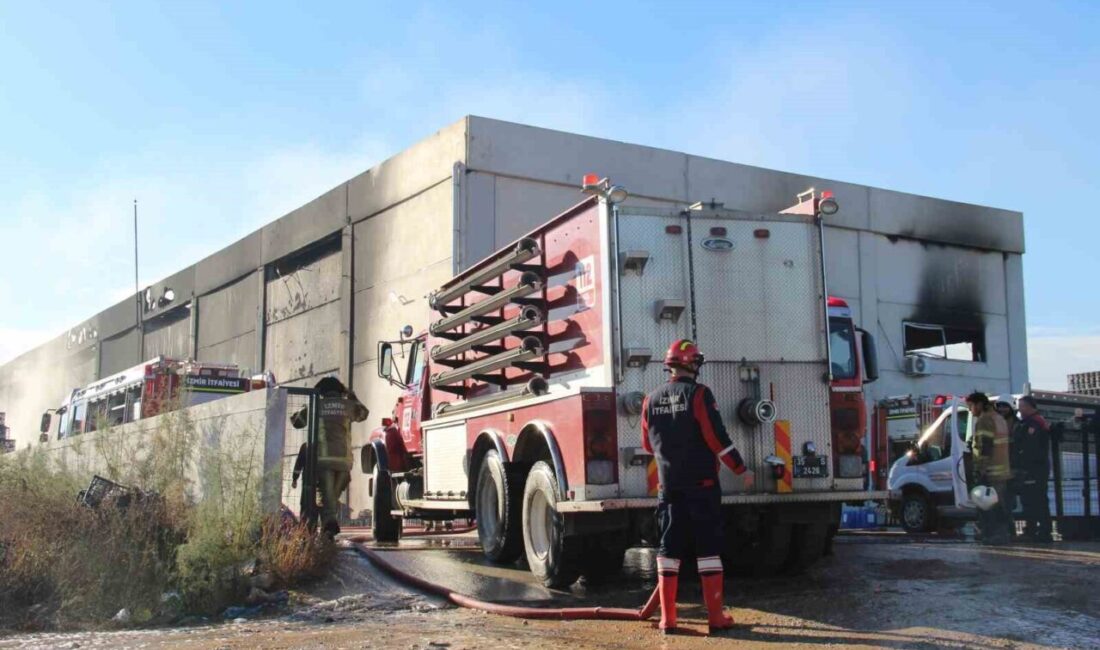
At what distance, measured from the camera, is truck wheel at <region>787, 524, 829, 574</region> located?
8.70 meters

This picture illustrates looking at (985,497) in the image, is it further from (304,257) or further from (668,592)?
(304,257)

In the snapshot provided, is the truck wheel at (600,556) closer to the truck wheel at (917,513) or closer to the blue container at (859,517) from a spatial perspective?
the truck wheel at (917,513)

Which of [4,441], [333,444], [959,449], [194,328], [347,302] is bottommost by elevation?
[959,449]

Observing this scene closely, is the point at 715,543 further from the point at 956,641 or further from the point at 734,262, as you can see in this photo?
the point at 734,262

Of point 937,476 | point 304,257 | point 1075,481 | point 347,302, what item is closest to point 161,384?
point 347,302

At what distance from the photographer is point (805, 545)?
28.7 ft

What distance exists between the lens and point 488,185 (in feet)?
73.0

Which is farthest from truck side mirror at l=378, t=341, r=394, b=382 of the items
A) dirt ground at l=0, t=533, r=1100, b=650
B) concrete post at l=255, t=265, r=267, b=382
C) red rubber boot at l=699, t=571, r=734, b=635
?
concrete post at l=255, t=265, r=267, b=382

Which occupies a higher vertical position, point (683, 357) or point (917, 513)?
point (683, 357)

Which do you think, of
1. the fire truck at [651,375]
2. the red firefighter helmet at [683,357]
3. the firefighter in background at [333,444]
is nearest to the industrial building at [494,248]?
the firefighter in background at [333,444]

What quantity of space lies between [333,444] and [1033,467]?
846cm

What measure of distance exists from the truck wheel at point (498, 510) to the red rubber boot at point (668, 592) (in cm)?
267

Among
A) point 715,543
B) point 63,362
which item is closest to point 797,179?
point 715,543

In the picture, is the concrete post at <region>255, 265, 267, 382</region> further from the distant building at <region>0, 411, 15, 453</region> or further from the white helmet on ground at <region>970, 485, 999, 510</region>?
the white helmet on ground at <region>970, 485, 999, 510</region>
